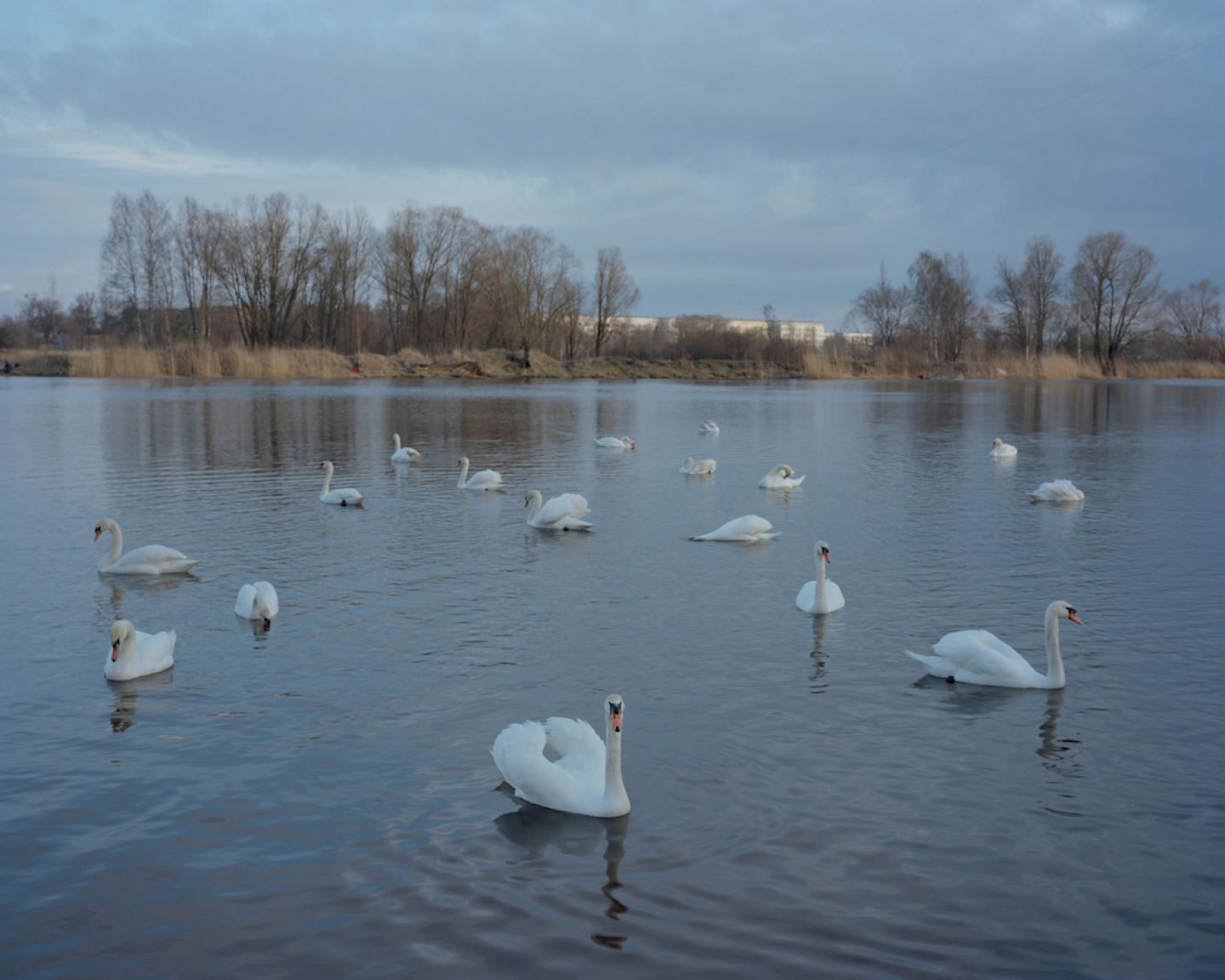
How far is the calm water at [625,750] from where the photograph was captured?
4.66 m

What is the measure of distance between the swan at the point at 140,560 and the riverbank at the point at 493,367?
156 ft

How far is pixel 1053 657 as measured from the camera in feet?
25.5

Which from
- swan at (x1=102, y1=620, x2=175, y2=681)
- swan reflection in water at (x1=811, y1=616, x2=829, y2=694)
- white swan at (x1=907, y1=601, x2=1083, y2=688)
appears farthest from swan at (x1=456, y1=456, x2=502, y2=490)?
white swan at (x1=907, y1=601, x2=1083, y2=688)

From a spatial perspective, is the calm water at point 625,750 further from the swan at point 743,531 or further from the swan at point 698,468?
the swan at point 698,468

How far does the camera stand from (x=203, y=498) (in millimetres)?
16328

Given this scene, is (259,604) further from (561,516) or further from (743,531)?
(743,531)

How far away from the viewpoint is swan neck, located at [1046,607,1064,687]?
7699 millimetres

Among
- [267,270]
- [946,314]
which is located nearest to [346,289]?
[267,270]

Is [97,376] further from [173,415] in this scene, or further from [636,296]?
[636,296]

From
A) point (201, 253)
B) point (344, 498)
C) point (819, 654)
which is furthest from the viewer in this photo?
point (201, 253)

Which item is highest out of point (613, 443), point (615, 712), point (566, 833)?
point (613, 443)

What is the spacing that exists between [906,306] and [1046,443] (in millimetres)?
73833

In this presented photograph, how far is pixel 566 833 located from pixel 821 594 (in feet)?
15.2

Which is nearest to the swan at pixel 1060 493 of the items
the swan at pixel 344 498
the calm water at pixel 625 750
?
the calm water at pixel 625 750
